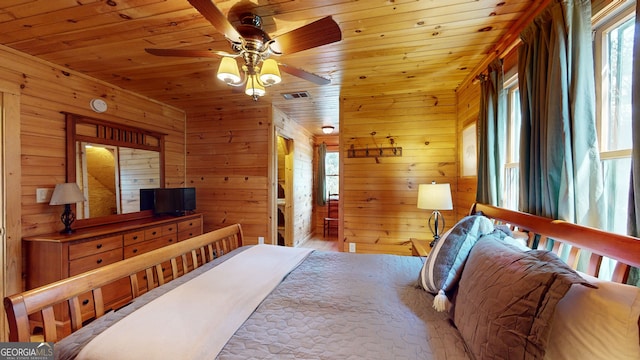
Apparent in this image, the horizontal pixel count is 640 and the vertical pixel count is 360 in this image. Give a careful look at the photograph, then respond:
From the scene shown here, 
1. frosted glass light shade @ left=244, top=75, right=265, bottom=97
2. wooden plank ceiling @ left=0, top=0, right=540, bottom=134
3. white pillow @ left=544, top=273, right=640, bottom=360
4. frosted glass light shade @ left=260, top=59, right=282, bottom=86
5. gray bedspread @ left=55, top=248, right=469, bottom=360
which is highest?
wooden plank ceiling @ left=0, top=0, right=540, bottom=134

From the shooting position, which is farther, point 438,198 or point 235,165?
point 235,165

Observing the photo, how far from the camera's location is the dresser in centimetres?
210

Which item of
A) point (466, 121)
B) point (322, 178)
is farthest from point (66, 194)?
point (322, 178)

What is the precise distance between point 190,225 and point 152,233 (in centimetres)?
57

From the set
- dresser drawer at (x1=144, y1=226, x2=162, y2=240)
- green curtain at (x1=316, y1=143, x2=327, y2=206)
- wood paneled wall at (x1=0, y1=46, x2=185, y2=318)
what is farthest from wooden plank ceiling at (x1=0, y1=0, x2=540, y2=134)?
green curtain at (x1=316, y1=143, x2=327, y2=206)

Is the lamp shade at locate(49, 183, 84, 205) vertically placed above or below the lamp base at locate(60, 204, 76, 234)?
above

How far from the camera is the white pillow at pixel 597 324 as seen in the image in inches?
22.5

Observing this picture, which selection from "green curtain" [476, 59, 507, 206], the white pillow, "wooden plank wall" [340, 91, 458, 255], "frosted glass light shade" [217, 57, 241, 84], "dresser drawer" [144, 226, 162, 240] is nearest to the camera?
the white pillow

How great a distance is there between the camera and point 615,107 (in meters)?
1.12

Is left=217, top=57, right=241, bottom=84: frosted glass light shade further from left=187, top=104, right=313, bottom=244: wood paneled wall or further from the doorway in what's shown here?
the doorway

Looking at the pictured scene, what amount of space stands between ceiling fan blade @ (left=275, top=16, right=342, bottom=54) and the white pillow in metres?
1.38

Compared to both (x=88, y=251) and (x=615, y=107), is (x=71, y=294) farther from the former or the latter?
(x=615, y=107)

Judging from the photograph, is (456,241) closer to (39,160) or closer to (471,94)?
(471,94)

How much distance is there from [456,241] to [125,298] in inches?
122
